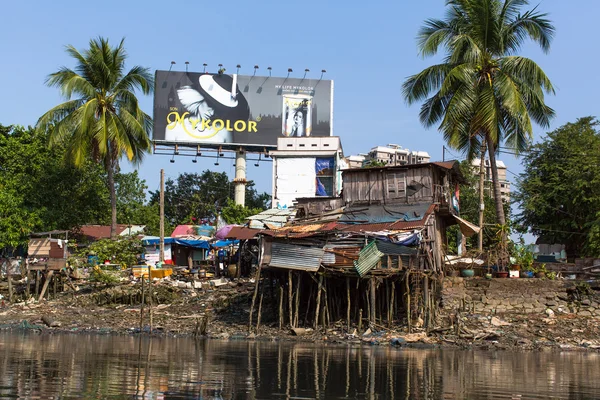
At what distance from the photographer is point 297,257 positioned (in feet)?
93.1

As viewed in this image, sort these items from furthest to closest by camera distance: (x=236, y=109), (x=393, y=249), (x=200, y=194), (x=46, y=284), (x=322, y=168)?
(x=200, y=194) < (x=236, y=109) < (x=322, y=168) < (x=46, y=284) < (x=393, y=249)

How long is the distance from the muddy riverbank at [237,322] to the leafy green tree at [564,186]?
11.6 m

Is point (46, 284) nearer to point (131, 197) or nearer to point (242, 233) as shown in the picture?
point (242, 233)

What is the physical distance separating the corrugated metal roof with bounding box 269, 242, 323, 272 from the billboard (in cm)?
2486

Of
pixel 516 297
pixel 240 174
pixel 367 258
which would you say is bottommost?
pixel 516 297

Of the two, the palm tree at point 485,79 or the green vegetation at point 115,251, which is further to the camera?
the green vegetation at point 115,251

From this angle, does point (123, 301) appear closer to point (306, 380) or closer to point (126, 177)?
point (306, 380)

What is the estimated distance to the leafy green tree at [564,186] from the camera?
3984 centimetres

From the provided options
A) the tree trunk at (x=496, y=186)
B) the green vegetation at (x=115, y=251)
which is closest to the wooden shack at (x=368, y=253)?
the tree trunk at (x=496, y=186)

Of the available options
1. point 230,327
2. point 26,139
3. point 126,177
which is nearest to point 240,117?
point 126,177

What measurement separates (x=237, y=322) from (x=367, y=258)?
6400 mm

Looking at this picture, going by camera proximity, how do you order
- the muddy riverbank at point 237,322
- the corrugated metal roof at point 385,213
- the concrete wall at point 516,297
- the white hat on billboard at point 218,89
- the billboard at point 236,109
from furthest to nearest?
the white hat on billboard at point 218,89, the billboard at point 236,109, the concrete wall at point 516,297, the corrugated metal roof at point 385,213, the muddy riverbank at point 237,322

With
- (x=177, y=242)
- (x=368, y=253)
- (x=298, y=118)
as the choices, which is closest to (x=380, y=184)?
(x=368, y=253)

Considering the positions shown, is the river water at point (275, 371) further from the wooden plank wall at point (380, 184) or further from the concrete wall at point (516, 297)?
the wooden plank wall at point (380, 184)
